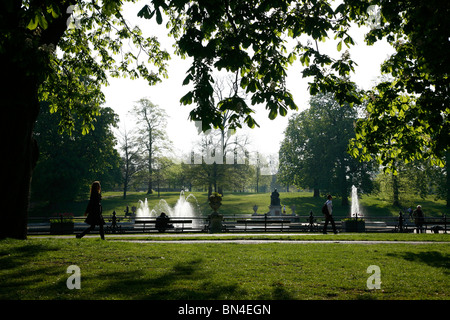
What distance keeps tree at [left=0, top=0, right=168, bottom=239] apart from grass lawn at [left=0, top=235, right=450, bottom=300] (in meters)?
1.92

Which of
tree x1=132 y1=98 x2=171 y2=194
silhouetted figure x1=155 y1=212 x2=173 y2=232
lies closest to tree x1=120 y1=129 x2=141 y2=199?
tree x1=132 y1=98 x2=171 y2=194

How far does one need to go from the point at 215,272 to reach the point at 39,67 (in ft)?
16.1

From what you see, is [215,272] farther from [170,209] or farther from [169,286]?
[170,209]

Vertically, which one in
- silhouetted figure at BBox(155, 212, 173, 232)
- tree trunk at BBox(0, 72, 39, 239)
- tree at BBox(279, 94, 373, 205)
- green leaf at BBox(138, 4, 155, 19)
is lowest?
silhouetted figure at BBox(155, 212, 173, 232)

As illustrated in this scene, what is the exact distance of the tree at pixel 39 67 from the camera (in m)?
6.73

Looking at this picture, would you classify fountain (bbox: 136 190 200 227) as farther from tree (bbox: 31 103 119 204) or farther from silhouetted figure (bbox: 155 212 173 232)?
silhouetted figure (bbox: 155 212 173 232)

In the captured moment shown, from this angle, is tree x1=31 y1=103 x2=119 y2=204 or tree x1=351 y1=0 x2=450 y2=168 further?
tree x1=31 y1=103 x2=119 y2=204

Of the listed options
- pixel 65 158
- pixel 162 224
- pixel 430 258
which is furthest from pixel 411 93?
pixel 65 158

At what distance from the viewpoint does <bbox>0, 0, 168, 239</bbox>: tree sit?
6730 millimetres

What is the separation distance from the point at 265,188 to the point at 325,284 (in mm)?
131500

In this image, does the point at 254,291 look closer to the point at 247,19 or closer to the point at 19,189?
the point at 247,19

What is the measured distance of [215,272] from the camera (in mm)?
6793

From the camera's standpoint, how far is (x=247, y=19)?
7.19 meters

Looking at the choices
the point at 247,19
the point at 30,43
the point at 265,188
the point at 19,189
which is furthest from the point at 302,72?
the point at 265,188
